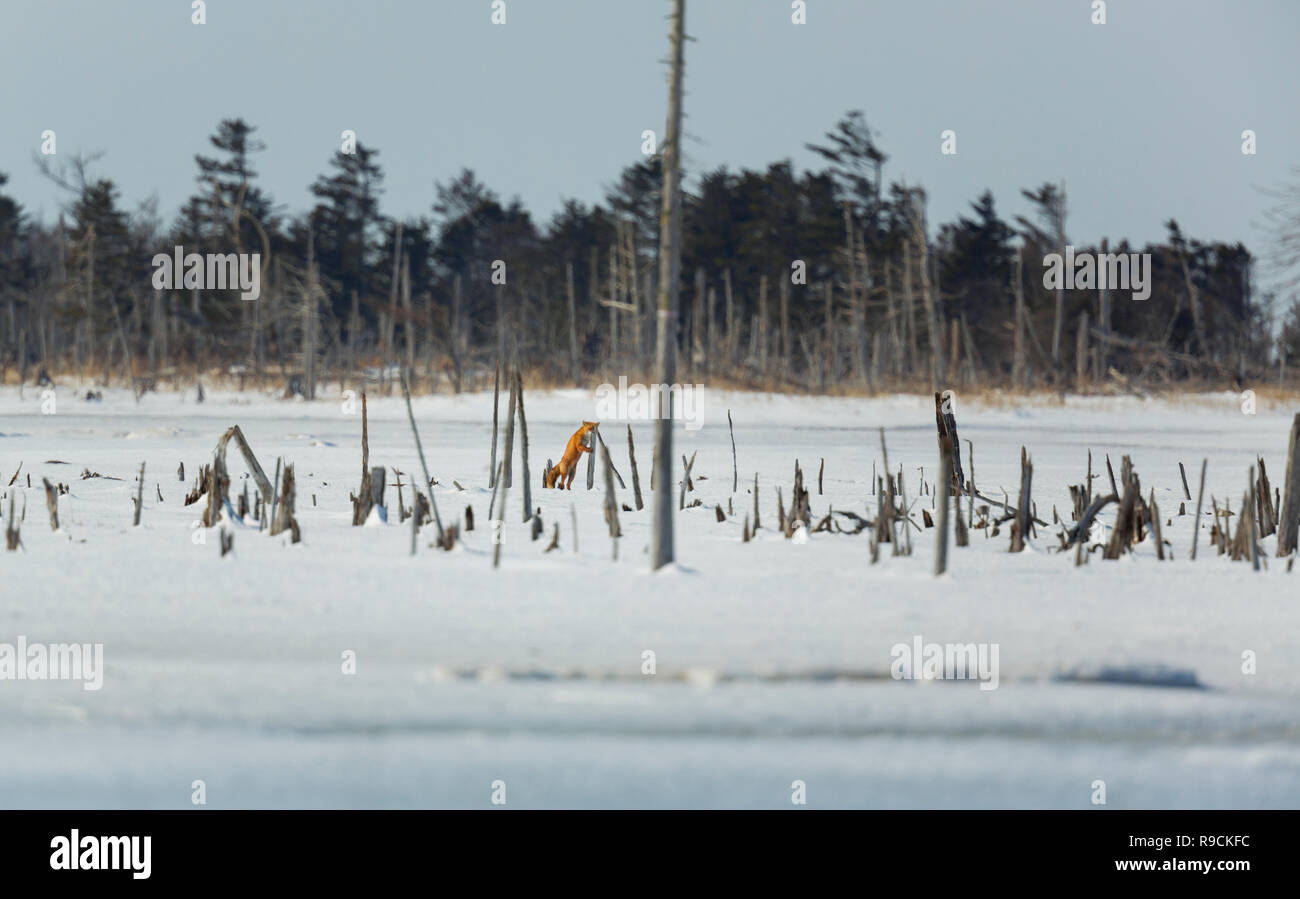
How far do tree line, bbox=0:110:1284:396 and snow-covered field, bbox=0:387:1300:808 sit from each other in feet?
64.7

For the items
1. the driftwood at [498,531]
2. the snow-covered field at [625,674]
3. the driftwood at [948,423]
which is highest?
the driftwood at [948,423]

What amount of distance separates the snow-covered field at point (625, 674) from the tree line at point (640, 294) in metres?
19.7

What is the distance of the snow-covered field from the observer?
9.38 ft

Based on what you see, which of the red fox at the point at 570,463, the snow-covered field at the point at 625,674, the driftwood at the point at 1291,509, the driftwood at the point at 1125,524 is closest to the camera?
the snow-covered field at the point at 625,674

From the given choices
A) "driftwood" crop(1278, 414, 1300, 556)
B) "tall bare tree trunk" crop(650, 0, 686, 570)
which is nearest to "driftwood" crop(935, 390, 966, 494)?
"tall bare tree trunk" crop(650, 0, 686, 570)

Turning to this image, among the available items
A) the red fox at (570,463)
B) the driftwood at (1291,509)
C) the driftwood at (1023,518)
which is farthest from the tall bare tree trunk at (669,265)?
the red fox at (570,463)

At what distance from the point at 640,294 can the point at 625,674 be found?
32.1 m

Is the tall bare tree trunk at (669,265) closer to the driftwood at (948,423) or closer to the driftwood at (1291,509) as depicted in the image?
the driftwood at (948,423)

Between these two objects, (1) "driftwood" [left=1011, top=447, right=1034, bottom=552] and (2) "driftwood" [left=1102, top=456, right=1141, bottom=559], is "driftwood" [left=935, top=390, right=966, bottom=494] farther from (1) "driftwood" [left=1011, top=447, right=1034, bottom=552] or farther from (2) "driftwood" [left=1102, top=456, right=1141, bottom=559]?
(2) "driftwood" [left=1102, top=456, right=1141, bottom=559]

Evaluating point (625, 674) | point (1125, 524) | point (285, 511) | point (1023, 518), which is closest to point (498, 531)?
point (285, 511)

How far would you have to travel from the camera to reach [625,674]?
11.3 feet

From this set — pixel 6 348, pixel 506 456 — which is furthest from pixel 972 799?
pixel 6 348

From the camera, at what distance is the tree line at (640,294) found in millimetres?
29266

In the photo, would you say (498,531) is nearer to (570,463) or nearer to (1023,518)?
(1023,518)
